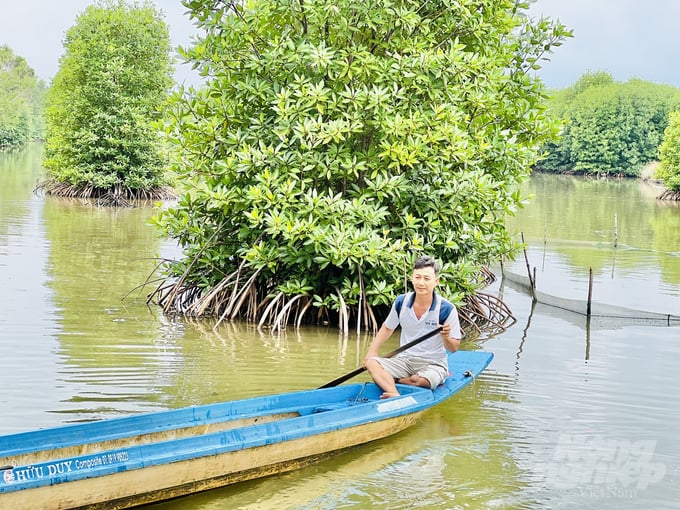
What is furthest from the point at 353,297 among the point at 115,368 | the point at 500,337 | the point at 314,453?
the point at 314,453

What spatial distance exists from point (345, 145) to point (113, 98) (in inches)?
810

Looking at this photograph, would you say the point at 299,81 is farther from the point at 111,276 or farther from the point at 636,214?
the point at 636,214

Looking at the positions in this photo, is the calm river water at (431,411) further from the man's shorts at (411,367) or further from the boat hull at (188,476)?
the man's shorts at (411,367)

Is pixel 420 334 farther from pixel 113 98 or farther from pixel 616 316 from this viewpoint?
pixel 113 98

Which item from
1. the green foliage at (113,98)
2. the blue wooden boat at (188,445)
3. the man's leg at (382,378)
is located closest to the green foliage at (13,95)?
the green foliage at (113,98)

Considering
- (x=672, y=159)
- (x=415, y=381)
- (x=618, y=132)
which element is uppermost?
(x=618, y=132)

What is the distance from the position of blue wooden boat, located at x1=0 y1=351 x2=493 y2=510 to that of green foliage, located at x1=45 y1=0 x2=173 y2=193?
24.0m

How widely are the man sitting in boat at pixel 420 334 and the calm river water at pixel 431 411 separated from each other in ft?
1.68

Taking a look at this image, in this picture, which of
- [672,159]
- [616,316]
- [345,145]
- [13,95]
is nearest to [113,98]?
[345,145]

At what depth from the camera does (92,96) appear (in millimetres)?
30109

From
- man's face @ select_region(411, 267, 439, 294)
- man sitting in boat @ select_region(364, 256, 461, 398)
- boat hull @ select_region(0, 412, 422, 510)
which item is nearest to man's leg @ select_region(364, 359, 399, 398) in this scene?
man sitting in boat @ select_region(364, 256, 461, 398)

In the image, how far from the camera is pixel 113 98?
30016 mm

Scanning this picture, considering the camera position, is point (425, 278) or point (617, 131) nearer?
point (425, 278)

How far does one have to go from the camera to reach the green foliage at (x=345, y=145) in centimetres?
1080
